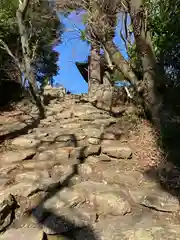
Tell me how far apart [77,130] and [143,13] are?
8.75ft

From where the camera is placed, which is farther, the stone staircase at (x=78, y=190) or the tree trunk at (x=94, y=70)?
the tree trunk at (x=94, y=70)

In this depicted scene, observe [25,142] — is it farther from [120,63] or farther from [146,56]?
[146,56]

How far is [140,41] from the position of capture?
6406 millimetres

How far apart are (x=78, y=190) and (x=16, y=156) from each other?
1468mm

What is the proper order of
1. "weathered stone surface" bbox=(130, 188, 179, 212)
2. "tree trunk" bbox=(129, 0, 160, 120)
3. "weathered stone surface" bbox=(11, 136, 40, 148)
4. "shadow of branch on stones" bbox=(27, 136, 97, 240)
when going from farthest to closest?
"tree trunk" bbox=(129, 0, 160, 120) → "weathered stone surface" bbox=(11, 136, 40, 148) → "weathered stone surface" bbox=(130, 188, 179, 212) → "shadow of branch on stones" bbox=(27, 136, 97, 240)

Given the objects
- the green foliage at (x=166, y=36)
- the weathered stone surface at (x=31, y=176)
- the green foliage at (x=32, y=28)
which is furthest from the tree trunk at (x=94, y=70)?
the weathered stone surface at (x=31, y=176)

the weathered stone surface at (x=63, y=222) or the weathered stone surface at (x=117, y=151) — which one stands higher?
the weathered stone surface at (x=117, y=151)

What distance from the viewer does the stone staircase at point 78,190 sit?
137 inches

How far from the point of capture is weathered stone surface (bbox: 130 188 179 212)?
391 cm

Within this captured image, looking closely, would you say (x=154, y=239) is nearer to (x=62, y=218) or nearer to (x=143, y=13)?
(x=62, y=218)

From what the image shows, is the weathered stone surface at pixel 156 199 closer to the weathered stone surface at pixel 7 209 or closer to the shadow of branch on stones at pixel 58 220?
the shadow of branch on stones at pixel 58 220

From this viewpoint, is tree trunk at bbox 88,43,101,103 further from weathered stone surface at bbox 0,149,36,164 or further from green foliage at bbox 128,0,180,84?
weathered stone surface at bbox 0,149,36,164

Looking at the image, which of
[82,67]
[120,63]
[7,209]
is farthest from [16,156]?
[82,67]

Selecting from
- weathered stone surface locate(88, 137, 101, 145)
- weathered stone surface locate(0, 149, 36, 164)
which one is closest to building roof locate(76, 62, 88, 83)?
weathered stone surface locate(88, 137, 101, 145)
